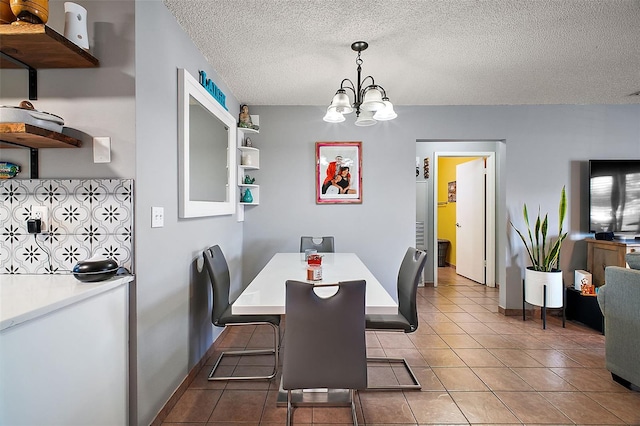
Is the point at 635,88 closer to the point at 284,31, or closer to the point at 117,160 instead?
the point at 284,31

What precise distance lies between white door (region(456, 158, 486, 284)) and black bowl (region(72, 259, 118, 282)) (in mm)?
4988

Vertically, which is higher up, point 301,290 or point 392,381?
point 301,290

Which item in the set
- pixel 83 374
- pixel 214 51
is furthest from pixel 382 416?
pixel 214 51

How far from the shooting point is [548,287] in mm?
3256

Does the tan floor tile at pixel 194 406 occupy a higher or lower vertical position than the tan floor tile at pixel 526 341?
higher

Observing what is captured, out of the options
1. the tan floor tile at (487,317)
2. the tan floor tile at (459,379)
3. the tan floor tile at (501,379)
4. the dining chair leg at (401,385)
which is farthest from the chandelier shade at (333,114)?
the tan floor tile at (487,317)

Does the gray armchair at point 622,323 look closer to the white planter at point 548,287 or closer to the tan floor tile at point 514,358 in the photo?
the tan floor tile at point 514,358

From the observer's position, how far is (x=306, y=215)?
146 inches

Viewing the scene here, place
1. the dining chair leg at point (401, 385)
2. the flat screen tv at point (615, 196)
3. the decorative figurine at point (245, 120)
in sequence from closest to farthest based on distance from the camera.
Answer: the dining chair leg at point (401, 385) → the decorative figurine at point (245, 120) → the flat screen tv at point (615, 196)

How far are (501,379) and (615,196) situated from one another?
2.69m

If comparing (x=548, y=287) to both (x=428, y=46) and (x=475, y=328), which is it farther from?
(x=428, y=46)

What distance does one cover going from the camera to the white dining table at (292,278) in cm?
150

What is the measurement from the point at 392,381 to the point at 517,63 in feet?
8.80

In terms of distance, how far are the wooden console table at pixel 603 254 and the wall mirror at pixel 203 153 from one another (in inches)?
152
